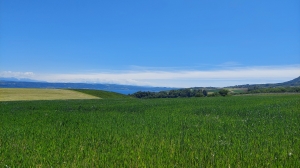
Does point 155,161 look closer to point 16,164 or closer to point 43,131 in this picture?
point 16,164

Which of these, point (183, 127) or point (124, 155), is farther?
point (183, 127)

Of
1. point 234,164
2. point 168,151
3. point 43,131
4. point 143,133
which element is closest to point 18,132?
point 43,131

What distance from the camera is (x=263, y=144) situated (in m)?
8.04

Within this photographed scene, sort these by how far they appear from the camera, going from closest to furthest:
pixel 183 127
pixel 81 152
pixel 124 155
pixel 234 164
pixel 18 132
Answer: pixel 234 164 → pixel 124 155 → pixel 81 152 → pixel 18 132 → pixel 183 127

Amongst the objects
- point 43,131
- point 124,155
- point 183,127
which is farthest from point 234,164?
point 43,131

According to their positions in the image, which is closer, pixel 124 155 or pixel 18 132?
pixel 124 155

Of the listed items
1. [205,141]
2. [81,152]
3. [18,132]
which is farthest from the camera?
[18,132]

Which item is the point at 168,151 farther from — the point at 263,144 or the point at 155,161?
the point at 263,144

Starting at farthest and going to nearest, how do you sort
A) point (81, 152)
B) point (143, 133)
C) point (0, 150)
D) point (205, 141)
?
1. point (143, 133)
2. point (205, 141)
3. point (0, 150)
4. point (81, 152)

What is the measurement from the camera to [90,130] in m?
11.1

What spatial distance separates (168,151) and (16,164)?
4387mm

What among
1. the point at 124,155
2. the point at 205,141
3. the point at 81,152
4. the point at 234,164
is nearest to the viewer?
the point at 234,164

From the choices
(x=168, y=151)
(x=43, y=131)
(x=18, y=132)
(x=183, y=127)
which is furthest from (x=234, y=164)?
(x=18, y=132)

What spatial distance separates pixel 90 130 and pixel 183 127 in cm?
456
